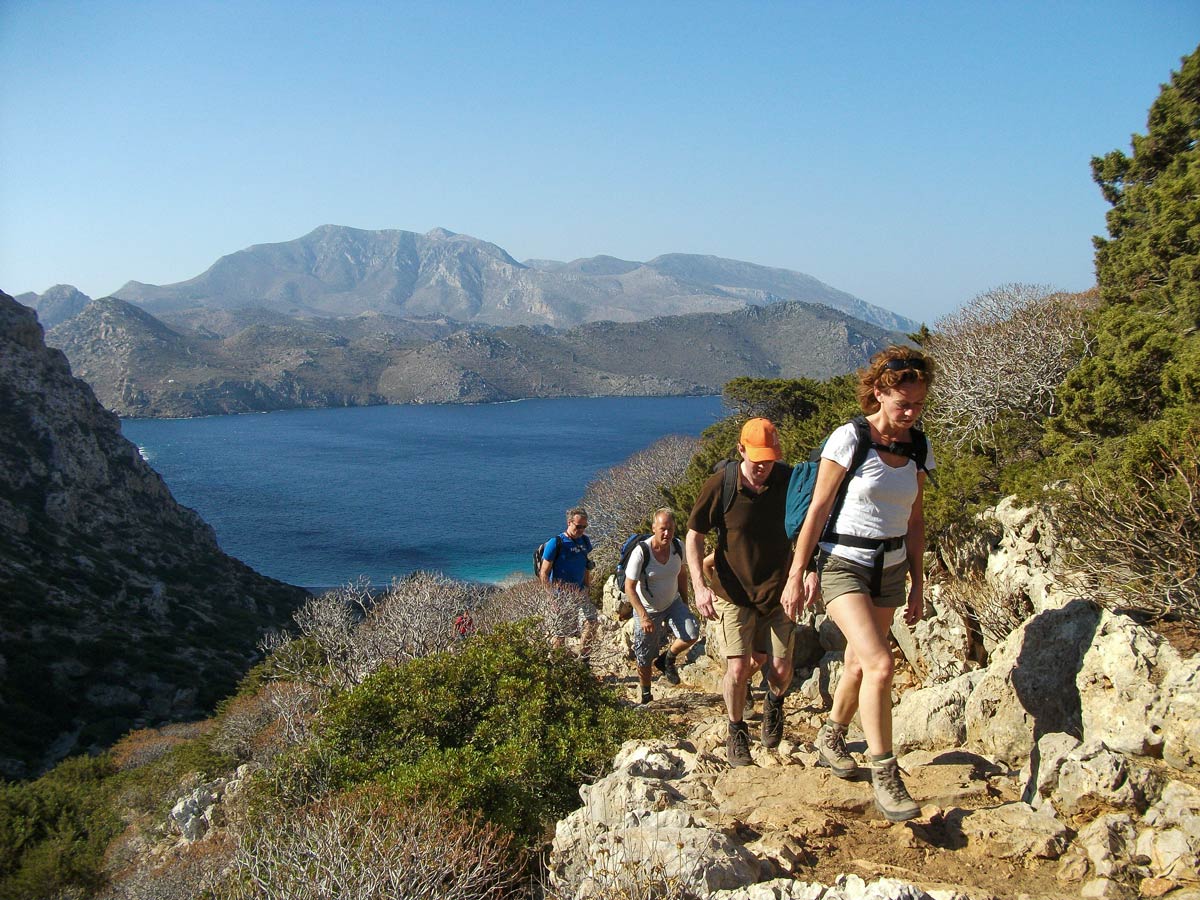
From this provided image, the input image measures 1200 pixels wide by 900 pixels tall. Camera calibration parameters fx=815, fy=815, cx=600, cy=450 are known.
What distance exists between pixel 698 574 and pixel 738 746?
85cm

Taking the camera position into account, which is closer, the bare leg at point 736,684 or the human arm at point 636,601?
the bare leg at point 736,684

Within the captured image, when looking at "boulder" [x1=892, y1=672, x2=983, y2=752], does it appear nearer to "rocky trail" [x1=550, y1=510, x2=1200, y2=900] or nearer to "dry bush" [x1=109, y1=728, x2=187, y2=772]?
"rocky trail" [x1=550, y1=510, x2=1200, y2=900]

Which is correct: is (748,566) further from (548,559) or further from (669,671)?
(548,559)

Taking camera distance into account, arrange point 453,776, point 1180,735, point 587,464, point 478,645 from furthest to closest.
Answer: point 587,464
point 478,645
point 453,776
point 1180,735

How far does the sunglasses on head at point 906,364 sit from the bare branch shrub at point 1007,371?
15.3 ft

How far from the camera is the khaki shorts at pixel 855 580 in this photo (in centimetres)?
326

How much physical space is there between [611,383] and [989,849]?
161650 mm

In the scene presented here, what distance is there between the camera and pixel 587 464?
8250cm

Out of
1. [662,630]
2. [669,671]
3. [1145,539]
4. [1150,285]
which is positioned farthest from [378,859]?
[1150,285]

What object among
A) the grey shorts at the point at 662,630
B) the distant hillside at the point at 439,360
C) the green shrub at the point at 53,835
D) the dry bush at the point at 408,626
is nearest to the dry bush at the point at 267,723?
the dry bush at the point at 408,626

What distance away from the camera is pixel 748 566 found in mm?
3953

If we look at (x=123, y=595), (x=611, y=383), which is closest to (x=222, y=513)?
(x=123, y=595)

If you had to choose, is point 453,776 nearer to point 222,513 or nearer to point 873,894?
point 873,894

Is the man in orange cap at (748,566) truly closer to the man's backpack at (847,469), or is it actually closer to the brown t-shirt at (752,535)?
the brown t-shirt at (752,535)
